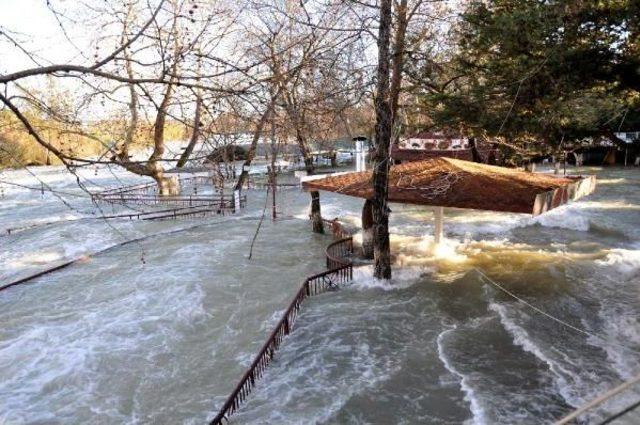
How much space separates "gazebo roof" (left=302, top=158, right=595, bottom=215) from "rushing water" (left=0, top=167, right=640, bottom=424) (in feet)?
8.36

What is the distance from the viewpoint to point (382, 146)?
12.3 m

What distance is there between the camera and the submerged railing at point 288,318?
26.0 feet

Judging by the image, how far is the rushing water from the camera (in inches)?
327

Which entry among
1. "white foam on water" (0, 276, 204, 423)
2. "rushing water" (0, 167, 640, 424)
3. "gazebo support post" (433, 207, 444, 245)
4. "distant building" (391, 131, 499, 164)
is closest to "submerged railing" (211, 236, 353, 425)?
"rushing water" (0, 167, 640, 424)

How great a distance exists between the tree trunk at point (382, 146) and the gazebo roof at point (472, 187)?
0.79 metres

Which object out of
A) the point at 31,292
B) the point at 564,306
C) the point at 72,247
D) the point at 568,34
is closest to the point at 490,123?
the point at 568,34

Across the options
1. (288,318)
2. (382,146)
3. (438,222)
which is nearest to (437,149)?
(438,222)

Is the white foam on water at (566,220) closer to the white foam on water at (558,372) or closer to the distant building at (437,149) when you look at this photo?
the distant building at (437,149)

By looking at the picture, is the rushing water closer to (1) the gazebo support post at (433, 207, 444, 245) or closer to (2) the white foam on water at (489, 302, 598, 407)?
→ (2) the white foam on water at (489, 302, 598, 407)

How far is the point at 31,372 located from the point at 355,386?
6.63 metres

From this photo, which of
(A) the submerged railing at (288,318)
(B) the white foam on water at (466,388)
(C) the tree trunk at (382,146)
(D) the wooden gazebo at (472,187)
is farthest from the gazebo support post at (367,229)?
(B) the white foam on water at (466,388)

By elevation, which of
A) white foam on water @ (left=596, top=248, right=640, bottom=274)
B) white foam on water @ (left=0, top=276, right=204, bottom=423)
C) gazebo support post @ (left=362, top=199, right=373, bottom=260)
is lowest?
white foam on water @ (left=0, top=276, right=204, bottom=423)

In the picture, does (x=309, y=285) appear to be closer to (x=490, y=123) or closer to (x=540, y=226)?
(x=490, y=123)

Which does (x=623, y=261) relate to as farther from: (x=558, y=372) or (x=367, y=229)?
(x=558, y=372)
